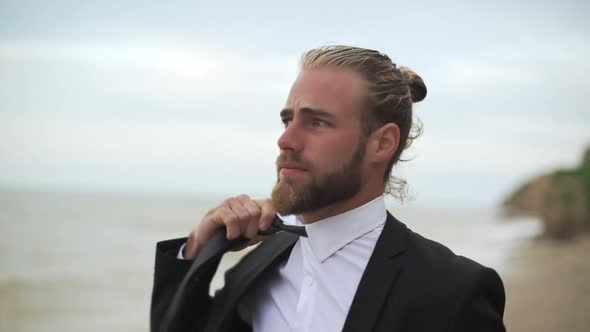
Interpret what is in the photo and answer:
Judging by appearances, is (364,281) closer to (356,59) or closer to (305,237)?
(305,237)

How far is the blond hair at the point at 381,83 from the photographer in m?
2.14

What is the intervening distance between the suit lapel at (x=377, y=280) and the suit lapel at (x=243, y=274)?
425mm

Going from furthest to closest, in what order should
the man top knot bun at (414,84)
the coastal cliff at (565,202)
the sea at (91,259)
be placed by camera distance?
the coastal cliff at (565,202) → the sea at (91,259) → the man top knot bun at (414,84)

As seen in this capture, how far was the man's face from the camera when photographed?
78.8 inches

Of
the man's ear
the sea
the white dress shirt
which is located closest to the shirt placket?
the white dress shirt

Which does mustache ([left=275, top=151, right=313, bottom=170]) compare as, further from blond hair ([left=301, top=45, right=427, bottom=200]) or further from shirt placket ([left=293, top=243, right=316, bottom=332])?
shirt placket ([left=293, top=243, right=316, bottom=332])

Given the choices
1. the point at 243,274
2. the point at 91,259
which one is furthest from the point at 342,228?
the point at 91,259

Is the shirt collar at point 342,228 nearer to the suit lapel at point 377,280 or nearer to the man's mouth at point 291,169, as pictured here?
the suit lapel at point 377,280

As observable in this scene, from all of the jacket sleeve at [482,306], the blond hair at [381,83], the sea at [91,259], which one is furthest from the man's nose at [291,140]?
the sea at [91,259]

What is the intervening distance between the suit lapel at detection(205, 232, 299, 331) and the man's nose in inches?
18.2

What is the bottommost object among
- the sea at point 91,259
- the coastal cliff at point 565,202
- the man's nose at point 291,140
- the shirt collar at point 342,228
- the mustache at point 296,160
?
the sea at point 91,259

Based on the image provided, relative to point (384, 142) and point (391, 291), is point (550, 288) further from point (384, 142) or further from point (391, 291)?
point (391, 291)

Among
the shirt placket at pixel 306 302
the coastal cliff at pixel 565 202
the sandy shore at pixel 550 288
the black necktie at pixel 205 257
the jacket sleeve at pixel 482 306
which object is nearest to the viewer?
the jacket sleeve at pixel 482 306

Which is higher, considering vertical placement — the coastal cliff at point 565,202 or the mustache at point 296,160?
the mustache at point 296,160
